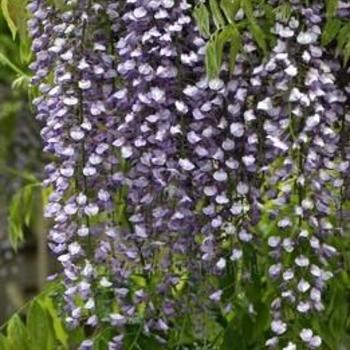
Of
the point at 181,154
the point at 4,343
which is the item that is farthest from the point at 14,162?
the point at 181,154

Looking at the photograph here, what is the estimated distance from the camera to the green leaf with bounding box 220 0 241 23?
138 centimetres

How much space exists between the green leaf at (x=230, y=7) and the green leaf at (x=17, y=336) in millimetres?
555

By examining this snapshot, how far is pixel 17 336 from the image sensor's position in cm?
162

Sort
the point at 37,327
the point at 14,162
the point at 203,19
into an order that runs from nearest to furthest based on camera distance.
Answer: the point at 203,19
the point at 37,327
the point at 14,162

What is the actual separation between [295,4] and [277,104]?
5.0 inches

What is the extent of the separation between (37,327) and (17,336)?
0.11 feet

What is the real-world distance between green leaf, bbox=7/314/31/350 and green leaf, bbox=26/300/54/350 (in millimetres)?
11

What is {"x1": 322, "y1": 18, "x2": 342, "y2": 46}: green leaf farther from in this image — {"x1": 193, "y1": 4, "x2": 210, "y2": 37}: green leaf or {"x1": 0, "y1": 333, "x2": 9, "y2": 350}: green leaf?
{"x1": 0, "y1": 333, "x2": 9, "y2": 350}: green leaf

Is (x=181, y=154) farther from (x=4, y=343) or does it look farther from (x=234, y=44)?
(x=4, y=343)

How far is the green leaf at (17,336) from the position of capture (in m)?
1.62

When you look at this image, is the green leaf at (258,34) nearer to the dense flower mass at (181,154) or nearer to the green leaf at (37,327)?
the dense flower mass at (181,154)

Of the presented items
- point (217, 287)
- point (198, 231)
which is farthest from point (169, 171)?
point (217, 287)

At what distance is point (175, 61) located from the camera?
1.41m

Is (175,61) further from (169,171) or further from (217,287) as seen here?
(217,287)
